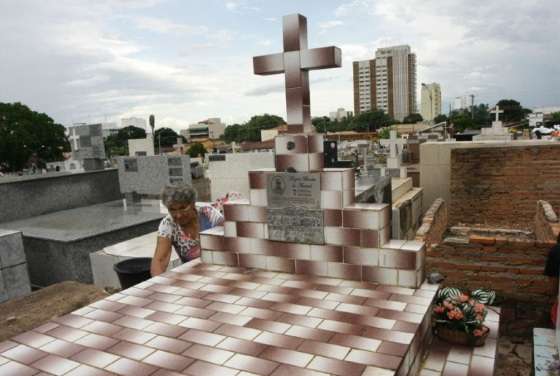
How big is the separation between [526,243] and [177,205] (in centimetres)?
504

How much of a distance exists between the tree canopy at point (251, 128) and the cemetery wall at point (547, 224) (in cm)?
7735

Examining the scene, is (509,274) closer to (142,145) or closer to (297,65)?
(297,65)

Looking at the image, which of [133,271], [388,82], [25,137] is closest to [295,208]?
[133,271]

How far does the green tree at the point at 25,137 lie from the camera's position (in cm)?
3609

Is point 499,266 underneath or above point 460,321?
underneath

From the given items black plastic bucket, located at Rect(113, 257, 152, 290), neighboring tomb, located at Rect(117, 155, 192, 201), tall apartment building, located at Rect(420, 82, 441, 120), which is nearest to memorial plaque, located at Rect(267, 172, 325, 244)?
black plastic bucket, located at Rect(113, 257, 152, 290)

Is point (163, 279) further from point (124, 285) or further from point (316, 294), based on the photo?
point (316, 294)

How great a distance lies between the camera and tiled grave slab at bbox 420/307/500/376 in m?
3.11

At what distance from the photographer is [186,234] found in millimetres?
4570

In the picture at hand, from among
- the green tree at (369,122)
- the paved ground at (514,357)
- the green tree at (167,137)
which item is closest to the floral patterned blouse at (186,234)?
the paved ground at (514,357)

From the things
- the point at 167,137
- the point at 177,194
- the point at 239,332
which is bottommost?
the point at 239,332

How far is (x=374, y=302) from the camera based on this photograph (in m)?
3.31

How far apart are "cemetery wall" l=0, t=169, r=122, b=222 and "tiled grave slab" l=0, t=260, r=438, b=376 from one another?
887 cm

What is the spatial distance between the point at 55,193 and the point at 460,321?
38.3 ft
